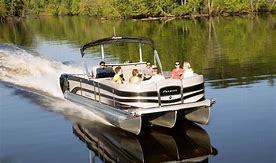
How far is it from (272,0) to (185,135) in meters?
72.3

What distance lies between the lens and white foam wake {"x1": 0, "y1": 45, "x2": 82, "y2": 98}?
25028 mm

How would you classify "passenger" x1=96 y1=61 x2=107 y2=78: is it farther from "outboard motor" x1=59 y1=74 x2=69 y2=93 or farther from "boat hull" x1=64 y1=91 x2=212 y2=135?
"outboard motor" x1=59 y1=74 x2=69 y2=93

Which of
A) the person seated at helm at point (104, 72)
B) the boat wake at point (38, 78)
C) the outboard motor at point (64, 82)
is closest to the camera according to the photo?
the person seated at helm at point (104, 72)

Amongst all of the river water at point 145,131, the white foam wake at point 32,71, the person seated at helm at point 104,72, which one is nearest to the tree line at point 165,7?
the river water at point 145,131

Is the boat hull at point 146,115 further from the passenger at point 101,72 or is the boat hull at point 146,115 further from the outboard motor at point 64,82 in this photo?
the outboard motor at point 64,82

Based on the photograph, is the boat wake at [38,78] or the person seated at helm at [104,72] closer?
the person seated at helm at [104,72]

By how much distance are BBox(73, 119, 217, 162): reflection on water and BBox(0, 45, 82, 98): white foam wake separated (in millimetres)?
7183

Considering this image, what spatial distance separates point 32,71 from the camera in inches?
1124

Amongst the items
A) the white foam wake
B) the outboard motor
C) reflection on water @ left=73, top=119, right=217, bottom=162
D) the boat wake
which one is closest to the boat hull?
reflection on water @ left=73, top=119, right=217, bottom=162

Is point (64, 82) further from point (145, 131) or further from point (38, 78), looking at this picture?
point (38, 78)

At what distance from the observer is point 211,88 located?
22016 millimetres

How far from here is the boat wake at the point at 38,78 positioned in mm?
20250

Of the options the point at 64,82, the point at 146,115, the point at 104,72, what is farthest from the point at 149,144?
the point at 64,82

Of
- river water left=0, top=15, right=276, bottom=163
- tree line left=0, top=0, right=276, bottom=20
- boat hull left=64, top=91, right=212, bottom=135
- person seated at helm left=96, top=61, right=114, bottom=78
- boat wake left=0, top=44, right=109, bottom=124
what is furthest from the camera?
tree line left=0, top=0, right=276, bottom=20
